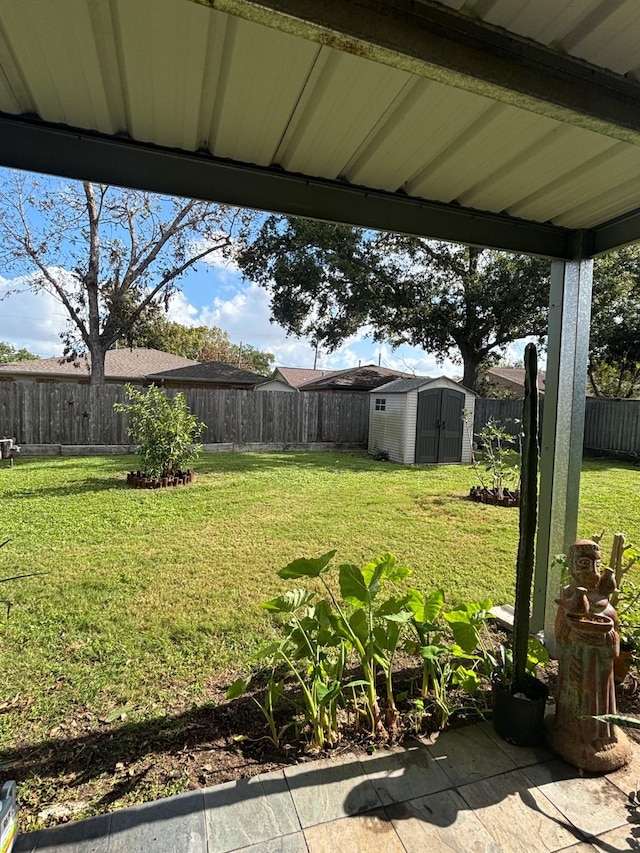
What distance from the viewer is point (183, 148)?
4.81ft

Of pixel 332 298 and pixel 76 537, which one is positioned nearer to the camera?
pixel 76 537

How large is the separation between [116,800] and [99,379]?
11.8 metres

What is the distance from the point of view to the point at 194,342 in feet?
100

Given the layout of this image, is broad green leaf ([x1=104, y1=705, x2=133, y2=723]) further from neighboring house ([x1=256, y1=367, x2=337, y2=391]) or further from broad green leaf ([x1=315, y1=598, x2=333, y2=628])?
neighboring house ([x1=256, y1=367, x2=337, y2=391])

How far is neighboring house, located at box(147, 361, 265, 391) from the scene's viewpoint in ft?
52.2

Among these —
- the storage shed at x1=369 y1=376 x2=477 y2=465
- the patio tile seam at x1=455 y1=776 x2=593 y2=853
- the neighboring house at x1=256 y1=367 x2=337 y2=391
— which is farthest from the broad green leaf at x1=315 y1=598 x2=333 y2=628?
the neighboring house at x1=256 y1=367 x2=337 y2=391

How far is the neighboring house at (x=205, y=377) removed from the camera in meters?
15.9

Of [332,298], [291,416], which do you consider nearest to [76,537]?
[291,416]

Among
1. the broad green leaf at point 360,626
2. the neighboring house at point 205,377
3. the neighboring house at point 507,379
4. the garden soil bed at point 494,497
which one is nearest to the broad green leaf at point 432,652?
the broad green leaf at point 360,626

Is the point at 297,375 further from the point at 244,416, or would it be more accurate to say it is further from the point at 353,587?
the point at 353,587

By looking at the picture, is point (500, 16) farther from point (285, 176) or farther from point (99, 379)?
point (99, 379)

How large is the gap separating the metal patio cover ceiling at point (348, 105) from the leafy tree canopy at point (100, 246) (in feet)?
35.9

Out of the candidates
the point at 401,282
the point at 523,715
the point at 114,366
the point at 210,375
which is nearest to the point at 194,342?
the point at 114,366

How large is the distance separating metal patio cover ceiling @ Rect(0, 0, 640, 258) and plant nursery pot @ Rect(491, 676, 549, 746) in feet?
5.74
